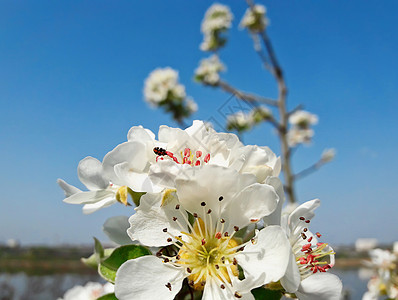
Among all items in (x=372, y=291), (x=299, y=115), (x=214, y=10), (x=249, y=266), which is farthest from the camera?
(x=299, y=115)

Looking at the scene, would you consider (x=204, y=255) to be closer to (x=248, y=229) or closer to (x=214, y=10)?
(x=248, y=229)

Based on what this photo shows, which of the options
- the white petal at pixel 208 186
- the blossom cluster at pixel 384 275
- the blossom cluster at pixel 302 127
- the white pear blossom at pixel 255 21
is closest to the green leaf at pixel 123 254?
the white petal at pixel 208 186

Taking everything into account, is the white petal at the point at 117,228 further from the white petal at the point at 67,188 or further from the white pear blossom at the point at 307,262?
the white pear blossom at the point at 307,262

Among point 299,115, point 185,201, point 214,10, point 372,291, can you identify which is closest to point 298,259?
point 185,201

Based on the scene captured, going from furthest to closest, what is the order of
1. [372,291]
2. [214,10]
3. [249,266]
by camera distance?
[214,10], [372,291], [249,266]

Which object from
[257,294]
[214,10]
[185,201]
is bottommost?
[257,294]

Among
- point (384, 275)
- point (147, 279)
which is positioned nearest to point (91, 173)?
point (147, 279)

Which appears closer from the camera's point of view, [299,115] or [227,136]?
Result: [227,136]

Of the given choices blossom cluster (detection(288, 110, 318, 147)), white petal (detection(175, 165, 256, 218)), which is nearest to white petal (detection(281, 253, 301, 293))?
white petal (detection(175, 165, 256, 218))
